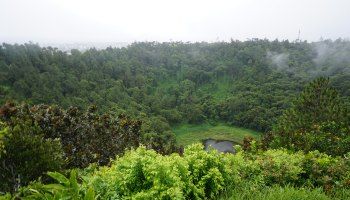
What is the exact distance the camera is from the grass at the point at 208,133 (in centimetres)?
6719

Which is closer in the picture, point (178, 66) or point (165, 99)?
point (165, 99)

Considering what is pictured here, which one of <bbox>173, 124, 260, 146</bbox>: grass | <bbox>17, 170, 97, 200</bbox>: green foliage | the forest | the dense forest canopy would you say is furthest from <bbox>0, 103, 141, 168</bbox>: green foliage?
<bbox>173, 124, 260, 146</bbox>: grass

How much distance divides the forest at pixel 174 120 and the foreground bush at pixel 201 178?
0.02 m

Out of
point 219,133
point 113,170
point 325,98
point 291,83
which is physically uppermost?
point 113,170

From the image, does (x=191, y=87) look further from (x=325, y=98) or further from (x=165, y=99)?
(x=325, y=98)

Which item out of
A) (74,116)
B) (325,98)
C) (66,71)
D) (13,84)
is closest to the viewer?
(74,116)

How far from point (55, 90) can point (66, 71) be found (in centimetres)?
1312

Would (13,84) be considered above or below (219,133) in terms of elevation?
above

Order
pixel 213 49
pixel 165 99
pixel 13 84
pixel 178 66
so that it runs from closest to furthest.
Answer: pixel 13 84 < pixel 165 99 < pixel 178 66 < pixel 213 49

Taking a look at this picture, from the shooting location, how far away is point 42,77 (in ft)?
220

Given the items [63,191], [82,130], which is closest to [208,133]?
[82,130]

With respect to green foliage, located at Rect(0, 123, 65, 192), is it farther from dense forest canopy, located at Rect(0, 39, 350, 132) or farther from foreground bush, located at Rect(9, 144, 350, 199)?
dense forest canopy, located at Rect(0, 39, 350, 132)

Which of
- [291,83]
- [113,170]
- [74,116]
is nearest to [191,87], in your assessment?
[291,83]

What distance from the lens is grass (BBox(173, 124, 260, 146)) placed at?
67188mm
